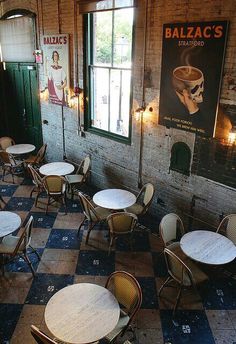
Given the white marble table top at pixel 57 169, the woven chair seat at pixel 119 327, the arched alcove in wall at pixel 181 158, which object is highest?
the arched alcove in wall at pixel 181 158

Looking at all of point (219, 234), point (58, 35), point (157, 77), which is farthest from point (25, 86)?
point (219, 234)

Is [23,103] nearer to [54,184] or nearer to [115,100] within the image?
[115,100]

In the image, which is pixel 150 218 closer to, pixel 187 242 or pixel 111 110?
pixel 187 242

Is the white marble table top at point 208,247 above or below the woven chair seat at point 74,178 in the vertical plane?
above

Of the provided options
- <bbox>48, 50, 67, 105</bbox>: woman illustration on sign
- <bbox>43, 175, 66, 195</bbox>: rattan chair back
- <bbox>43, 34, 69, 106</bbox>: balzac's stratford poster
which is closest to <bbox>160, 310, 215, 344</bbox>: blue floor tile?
<bbox>43, 175, 66, 195</bbox>: rattan chair back

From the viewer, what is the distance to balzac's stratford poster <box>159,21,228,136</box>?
4.80 metres

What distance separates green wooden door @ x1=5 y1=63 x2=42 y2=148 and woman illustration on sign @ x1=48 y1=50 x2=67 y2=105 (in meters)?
0.85

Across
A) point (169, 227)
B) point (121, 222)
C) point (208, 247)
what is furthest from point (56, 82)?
point (208, 247)

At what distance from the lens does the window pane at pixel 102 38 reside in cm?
664

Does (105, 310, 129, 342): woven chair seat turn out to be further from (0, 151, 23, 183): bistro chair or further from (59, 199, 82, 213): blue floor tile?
(0, 151, 23, 183): bistro chair

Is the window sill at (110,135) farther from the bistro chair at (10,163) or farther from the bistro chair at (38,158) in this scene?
the bistro chair at (10,163)

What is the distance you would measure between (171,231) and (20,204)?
3.88m

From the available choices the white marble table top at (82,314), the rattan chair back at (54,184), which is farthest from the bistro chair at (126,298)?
the rattan chair back at (54,184)

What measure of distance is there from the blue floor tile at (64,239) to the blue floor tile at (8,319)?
4.85 feet
